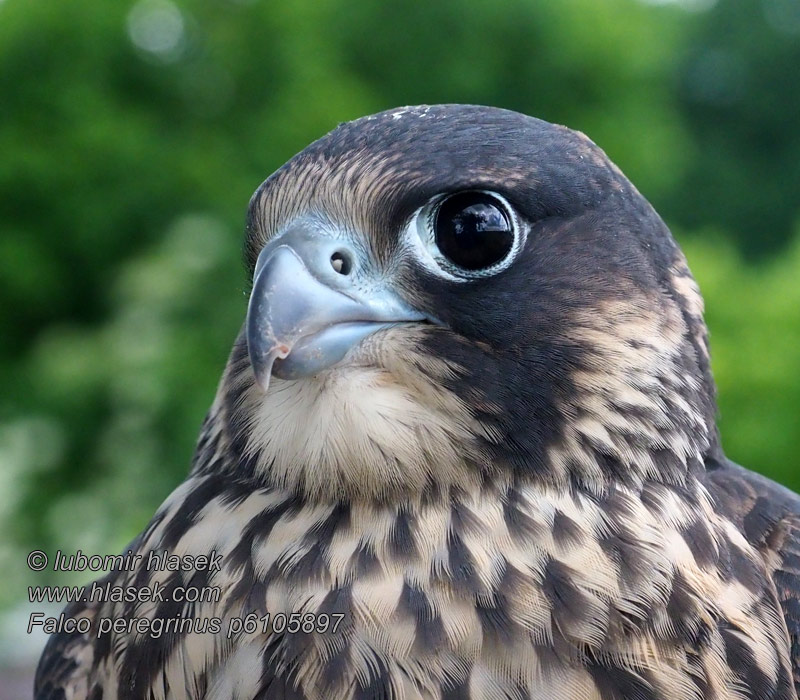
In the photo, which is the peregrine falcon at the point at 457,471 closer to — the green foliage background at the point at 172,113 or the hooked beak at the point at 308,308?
the hooked beak at the point at 308,308

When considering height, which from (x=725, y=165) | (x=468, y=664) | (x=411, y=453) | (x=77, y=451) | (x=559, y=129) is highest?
(x=725, y=165)

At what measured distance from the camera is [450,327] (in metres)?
1.66

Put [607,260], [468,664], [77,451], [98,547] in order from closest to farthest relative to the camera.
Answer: [468,664] < [607,260] < [98,547] < [77,451]

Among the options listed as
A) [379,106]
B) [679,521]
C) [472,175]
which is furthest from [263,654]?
[379,106]

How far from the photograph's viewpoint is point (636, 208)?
1880 millimetres

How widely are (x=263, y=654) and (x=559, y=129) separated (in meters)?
1.05

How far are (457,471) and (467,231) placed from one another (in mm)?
396

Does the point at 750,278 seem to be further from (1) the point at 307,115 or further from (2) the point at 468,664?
(2) the point at 468,664

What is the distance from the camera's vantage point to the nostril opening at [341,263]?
1.67 m

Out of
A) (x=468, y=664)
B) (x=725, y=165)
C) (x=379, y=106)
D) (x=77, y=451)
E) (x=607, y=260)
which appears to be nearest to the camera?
(x=468, y=664)

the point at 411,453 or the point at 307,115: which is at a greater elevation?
the point at 307,115
